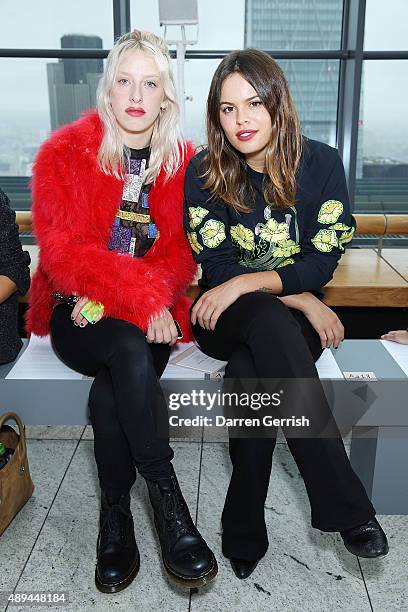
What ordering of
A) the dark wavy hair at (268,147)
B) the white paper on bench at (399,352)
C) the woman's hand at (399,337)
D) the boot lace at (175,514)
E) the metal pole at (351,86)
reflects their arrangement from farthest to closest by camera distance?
1. the metal pole at (351,86)
2. the woman's hand at (399,337)
3. the white paper on bench at (399,352)
4. the dark wavy hair at (268,147)
5. the boot lace at (175,514)

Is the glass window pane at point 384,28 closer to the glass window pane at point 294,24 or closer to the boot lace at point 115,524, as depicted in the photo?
the glass window pane at point 294,24

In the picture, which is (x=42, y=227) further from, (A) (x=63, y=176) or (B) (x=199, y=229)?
(B) (x=199, y=229)

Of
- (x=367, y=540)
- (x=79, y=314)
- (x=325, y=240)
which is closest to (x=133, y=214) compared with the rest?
(x=79, y=314)

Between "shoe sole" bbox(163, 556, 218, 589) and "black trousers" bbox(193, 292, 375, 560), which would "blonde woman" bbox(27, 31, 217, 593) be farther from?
"black trousers" bbox(193, 292, 375, 560)

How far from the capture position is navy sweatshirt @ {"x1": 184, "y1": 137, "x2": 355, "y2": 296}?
1745 mm

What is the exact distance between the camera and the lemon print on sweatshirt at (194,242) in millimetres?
1777

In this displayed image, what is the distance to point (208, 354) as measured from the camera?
1.88 m

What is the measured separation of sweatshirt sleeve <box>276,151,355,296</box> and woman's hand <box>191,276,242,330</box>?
149 millimetres

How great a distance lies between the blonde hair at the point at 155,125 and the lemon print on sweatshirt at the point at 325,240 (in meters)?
0.46

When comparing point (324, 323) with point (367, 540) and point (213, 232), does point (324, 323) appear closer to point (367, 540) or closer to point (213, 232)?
point (213, 232)

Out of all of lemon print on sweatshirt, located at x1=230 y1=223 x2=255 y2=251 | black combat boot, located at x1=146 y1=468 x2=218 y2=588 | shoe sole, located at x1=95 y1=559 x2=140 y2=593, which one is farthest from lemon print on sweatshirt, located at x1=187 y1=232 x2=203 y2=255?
shoe sole, located at x1=95 y1=559 x2=140 y2=593

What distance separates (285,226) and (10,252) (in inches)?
31.4

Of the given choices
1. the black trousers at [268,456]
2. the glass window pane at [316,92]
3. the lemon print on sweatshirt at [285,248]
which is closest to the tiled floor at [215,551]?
the black trousers at [268,456]

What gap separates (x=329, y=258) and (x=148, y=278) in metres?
Answer: 0.53
